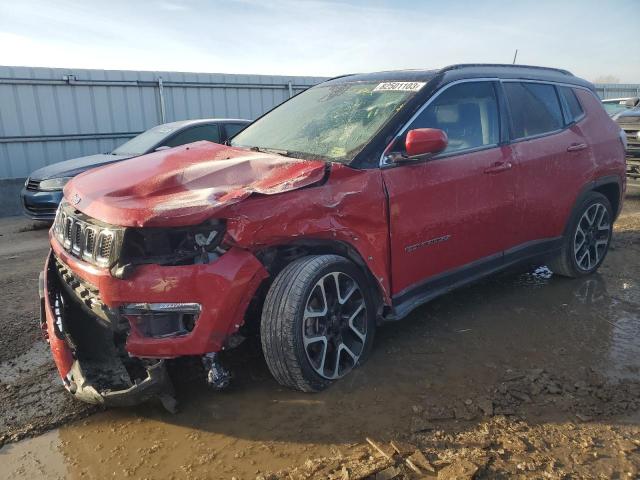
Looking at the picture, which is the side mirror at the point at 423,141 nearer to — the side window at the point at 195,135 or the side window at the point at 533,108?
the side window at the point at 533,108

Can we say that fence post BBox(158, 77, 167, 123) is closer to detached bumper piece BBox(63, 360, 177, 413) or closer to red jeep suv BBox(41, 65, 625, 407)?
red jeep suv BBox(41, 65, 625, 407)

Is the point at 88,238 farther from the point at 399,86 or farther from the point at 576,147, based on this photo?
the point at 576,147

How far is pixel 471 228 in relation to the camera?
11.8 ft

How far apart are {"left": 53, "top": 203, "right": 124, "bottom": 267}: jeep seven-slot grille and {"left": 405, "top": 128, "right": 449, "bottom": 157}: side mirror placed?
1.71 m

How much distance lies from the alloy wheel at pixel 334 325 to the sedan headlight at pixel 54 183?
5.62m

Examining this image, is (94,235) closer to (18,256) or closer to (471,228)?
(471,228)

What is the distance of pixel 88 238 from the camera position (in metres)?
2.65

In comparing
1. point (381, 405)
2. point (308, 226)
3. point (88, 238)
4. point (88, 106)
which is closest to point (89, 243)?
point (88, 238)

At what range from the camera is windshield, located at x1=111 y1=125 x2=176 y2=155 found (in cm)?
733

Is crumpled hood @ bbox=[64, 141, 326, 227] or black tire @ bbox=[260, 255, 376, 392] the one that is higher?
crumpled hood @ bbox=[64, 141, 326, 227]

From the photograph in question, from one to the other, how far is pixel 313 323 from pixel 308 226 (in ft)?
→ 1.78

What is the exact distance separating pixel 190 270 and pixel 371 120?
1606mm

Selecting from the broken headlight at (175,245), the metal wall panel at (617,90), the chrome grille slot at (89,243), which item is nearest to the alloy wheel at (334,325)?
A: the broken headlight at (175,245)

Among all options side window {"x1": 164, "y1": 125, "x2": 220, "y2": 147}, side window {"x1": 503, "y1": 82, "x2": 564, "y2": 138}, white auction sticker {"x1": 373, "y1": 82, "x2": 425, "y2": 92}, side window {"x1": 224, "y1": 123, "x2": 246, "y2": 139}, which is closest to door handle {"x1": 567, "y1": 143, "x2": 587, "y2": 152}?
side window {"x1": 503, "y1": 82, "x2": 564, "y2": 138}
